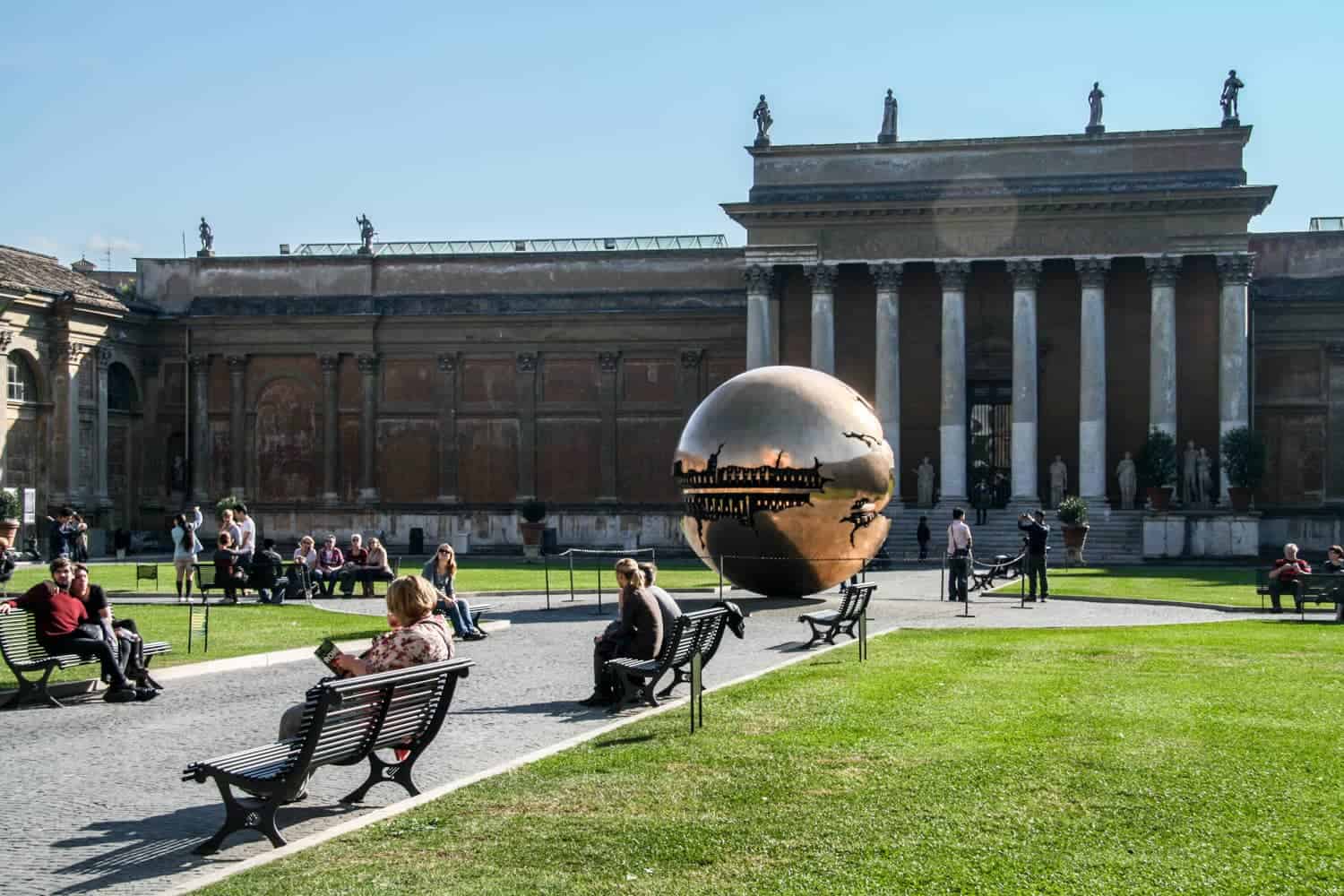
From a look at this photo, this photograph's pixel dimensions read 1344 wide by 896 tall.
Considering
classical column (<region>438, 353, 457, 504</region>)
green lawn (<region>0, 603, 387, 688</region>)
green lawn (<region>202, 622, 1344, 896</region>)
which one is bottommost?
green lawn (<region>0, 603, 387, 688</region>)

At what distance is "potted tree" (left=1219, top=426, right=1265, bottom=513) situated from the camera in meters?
49.4

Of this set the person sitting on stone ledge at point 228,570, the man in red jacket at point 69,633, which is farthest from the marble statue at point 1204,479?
the man in red jacket at point 69,633

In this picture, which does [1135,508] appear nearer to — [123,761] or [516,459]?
[516,459]

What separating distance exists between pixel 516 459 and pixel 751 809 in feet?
167

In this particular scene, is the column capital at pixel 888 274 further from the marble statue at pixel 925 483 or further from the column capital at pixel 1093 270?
the marble statue at pixel 925 483

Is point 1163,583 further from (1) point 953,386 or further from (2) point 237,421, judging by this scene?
(2) point 237,421

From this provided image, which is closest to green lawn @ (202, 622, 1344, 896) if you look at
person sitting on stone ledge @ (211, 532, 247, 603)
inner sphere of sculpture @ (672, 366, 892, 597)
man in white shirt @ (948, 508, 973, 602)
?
inner sphere of sculpture @ (672, 366, 892, 597)

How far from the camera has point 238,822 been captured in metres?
9.67

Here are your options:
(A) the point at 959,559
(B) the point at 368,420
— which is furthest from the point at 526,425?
(A) the point at 959,559

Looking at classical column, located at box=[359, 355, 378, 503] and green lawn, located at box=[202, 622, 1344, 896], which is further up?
classical column, located at box=[359, 355, 378, 503]

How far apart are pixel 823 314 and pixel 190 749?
4175 cm

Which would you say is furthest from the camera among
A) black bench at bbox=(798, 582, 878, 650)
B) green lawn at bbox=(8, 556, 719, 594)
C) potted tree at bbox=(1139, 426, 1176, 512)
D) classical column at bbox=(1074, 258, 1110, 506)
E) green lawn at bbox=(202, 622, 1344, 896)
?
classical column at bbox=(1074, 258, 1110, 506)

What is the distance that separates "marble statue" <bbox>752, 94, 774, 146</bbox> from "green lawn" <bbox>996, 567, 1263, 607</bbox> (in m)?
19.0

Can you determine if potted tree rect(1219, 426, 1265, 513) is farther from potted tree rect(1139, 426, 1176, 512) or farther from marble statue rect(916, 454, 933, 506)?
marble statue rect(916, 454, 933, 506)
